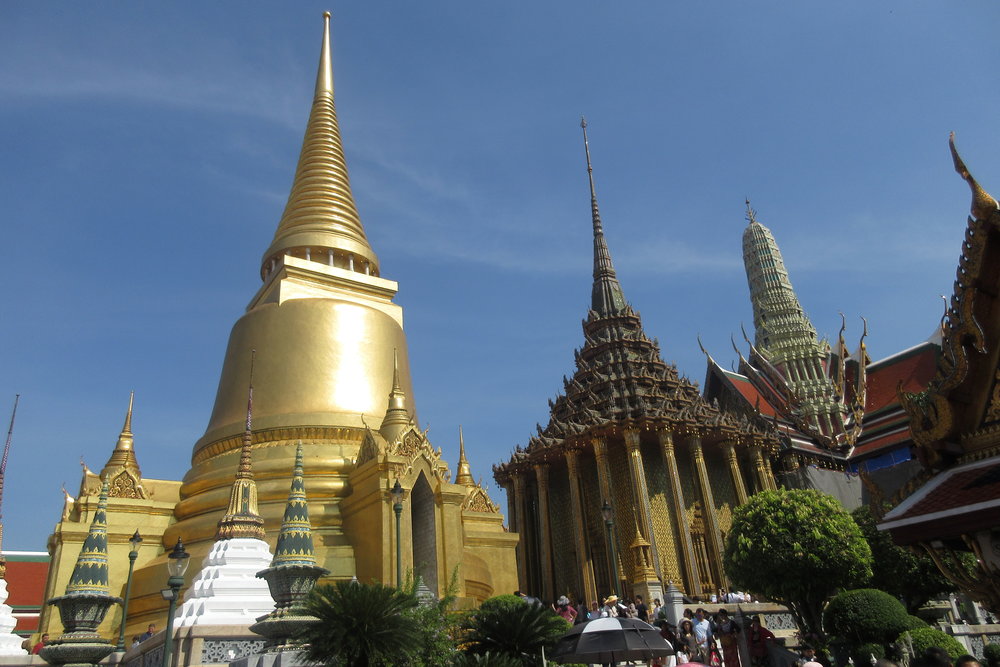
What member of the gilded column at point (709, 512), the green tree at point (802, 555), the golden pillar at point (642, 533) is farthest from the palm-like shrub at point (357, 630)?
the gilded column at point (709, 512)

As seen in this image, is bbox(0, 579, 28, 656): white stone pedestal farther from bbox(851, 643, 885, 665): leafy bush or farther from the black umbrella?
bbox(851, 643, 885, 665): leafy bush

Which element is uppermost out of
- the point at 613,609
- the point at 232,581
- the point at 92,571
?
the point at 232,581

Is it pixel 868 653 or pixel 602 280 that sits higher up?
pixel 602 280

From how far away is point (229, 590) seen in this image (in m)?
11.6

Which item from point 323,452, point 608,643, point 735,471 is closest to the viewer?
point 608,643

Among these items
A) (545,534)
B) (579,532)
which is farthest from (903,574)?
(545,534)

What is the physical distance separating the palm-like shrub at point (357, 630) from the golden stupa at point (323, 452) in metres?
5.56

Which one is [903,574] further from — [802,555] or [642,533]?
[642,533]

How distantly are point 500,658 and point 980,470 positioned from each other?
430 cm

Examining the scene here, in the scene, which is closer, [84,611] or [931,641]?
[84,611]

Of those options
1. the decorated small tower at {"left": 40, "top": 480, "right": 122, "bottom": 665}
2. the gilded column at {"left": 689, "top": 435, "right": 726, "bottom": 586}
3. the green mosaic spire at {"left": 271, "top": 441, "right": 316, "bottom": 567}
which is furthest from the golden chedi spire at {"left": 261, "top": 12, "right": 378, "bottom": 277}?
the green mosaic spire at {"left": 271, "top": 441, "right": 316, "bottom": 567}

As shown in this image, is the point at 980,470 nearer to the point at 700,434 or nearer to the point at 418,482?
the point at 418,482

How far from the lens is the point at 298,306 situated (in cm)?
2033

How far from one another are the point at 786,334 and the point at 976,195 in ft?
106
